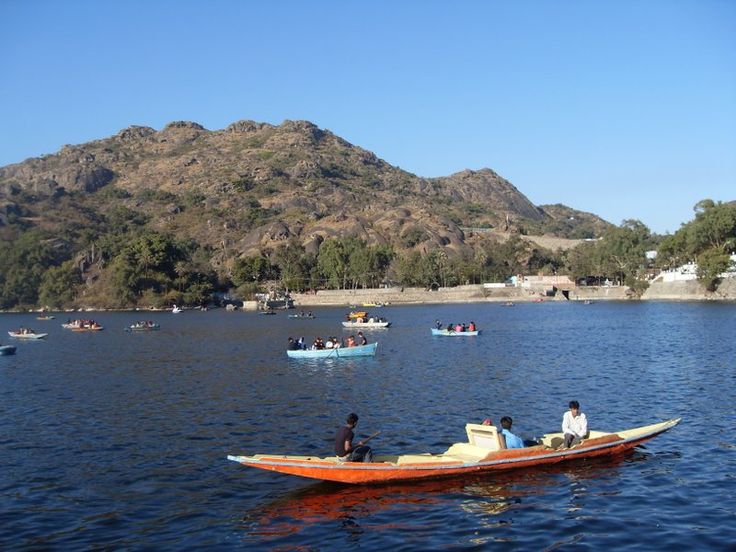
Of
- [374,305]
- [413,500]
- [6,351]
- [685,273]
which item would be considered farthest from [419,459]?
[374,305]

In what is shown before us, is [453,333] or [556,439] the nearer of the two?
[556,439]

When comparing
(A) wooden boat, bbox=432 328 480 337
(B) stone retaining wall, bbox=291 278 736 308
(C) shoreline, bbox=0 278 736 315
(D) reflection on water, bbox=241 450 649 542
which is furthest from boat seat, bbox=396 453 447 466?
(C) shoreline, bbox=0 278 736 315

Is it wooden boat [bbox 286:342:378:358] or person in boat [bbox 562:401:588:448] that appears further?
wooden boat [bbox 286:342:378:358]

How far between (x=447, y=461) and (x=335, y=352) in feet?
117

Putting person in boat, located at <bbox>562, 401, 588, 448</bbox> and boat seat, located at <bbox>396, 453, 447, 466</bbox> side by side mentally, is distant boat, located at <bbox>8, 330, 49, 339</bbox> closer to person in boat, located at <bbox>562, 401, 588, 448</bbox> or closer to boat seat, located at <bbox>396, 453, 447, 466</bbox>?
boat seat, located at <bbox>396, 453, 447, 466</bbox>

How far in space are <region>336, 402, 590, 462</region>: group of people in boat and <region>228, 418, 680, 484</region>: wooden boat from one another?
25 centimetres

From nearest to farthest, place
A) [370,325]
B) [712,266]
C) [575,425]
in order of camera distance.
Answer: [575,425]
[370,325]
[712,266]

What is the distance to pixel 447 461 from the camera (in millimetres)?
21109

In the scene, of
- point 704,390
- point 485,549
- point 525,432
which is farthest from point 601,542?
point 704,390

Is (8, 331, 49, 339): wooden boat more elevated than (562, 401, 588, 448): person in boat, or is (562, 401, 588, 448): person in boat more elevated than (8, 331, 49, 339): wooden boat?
(562, 401, 588, 448): person in boat

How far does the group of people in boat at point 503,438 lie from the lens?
21266 millimetres

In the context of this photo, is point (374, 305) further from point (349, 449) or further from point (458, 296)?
point (349, 449)

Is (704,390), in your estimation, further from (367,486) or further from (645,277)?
(645,277)

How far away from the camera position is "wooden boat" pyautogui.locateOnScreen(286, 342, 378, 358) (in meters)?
55.9
